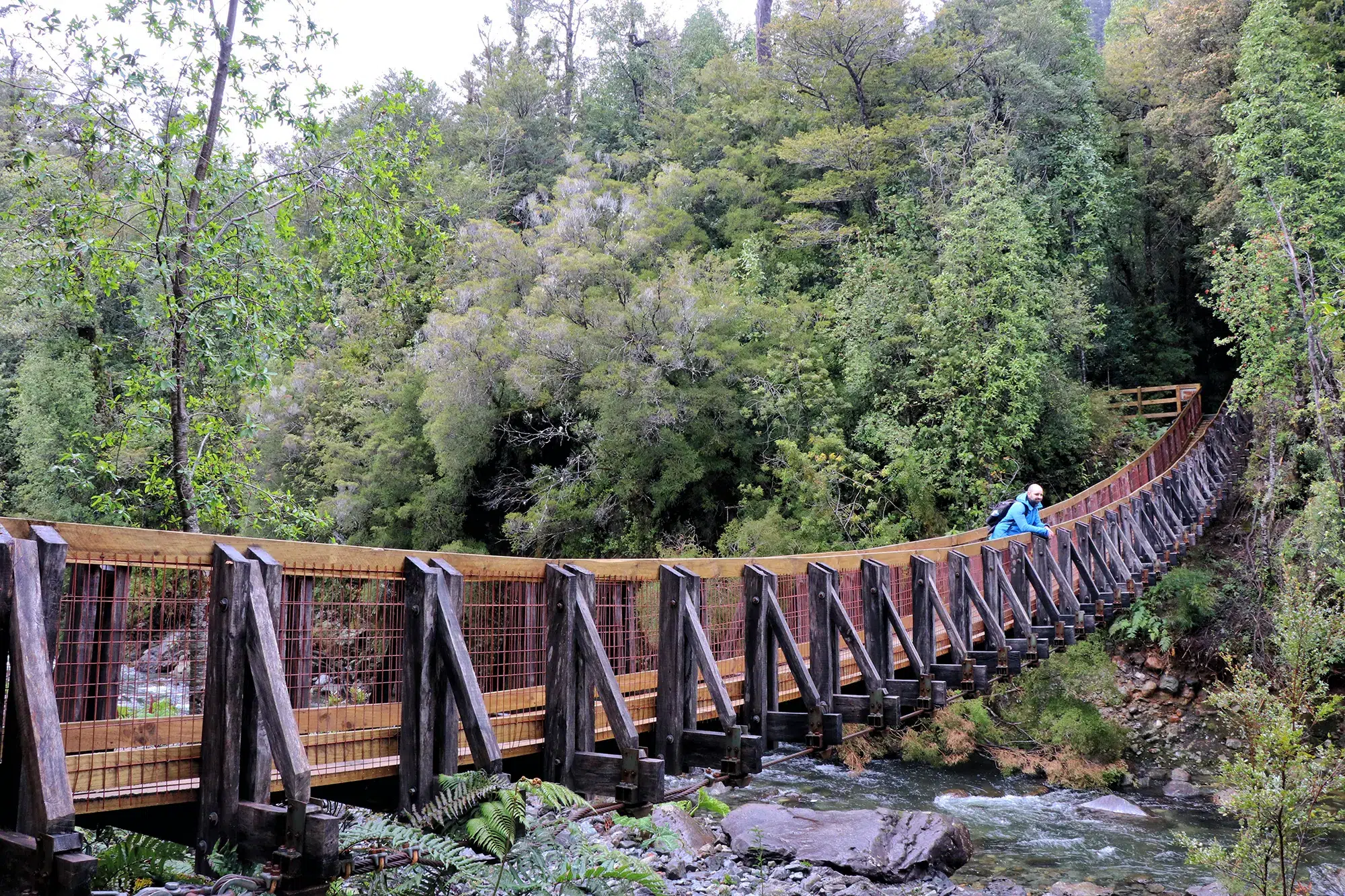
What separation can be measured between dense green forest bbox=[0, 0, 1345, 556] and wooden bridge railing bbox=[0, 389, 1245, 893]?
4532 mm

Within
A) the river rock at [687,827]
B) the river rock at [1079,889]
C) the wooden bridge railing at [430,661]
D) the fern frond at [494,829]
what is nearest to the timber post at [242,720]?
the wooden bridge railing at [430,661]

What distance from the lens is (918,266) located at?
20.0 m

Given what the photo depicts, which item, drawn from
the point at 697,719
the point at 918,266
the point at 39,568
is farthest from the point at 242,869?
the point at 918,266

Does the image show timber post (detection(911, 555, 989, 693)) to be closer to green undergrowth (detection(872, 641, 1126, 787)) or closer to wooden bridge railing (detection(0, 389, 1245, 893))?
wooden bridge railing (detection(0, 389, 1245, 893))

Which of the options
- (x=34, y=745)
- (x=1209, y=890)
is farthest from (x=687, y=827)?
(x=34, y=745)

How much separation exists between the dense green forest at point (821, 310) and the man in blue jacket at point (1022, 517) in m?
6.24

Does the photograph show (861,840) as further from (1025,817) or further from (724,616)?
(724,616)

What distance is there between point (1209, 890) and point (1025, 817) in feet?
10.3

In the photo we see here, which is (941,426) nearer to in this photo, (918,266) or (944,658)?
(918,266)

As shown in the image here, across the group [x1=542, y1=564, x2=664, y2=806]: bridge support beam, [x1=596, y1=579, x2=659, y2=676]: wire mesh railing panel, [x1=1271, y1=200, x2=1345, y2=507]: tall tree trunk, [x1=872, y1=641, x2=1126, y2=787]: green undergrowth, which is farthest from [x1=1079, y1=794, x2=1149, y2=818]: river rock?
[x1=542, y1=564, x2=664, y2=806]: bridge support beam

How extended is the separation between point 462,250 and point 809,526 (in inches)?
466

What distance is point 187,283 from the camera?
744 cm

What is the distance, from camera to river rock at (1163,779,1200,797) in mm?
13766

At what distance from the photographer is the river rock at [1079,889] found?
29.3 feet
